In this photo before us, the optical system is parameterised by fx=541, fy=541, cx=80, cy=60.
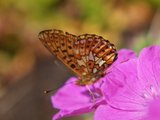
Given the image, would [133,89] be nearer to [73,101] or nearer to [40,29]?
[73,101]

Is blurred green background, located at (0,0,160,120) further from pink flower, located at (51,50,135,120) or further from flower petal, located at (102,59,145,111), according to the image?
flower petal, located at (102,59,145,111)

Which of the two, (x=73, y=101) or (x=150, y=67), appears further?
(x=73, y=101)

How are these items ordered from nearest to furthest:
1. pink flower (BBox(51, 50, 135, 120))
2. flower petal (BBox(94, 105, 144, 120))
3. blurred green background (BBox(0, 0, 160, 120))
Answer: flower petal (BBox(94, 105, 144, 120))
pink flower (BBox(51, 50, 135, 120))
blurred green background (BBox(0, 0, 160, 120))

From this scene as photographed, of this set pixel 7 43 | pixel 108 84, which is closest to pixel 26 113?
pixel 7 43

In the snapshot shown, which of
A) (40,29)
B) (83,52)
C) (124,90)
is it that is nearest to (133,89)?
(124,90)

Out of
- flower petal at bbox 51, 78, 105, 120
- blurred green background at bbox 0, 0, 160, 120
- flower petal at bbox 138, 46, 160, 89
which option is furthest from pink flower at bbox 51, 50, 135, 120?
blurred green background at bbox 0, 0, 160, 120
